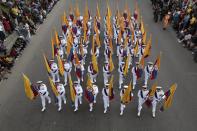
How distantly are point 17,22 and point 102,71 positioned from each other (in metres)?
10.2

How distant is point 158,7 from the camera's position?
3219cm

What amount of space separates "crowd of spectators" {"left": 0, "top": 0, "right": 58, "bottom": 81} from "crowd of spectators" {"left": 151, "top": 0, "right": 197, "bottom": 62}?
35.5 ft

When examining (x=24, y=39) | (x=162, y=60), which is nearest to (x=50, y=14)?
(x=24, y=39)

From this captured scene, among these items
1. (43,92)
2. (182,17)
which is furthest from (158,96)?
(182,17)

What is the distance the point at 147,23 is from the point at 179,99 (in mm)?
13191

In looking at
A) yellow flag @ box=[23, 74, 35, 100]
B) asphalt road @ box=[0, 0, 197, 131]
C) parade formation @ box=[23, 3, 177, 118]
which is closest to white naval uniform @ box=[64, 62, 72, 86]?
parade formation @ box=[23, 3, 177, 118]

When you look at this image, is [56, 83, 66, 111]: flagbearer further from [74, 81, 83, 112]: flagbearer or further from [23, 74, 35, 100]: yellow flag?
[23, 74, 35, 100]: yellow flag

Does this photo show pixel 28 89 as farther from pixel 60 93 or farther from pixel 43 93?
pixel 60 93

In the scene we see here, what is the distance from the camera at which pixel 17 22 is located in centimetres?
2952

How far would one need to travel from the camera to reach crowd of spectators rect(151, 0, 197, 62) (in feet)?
85.0

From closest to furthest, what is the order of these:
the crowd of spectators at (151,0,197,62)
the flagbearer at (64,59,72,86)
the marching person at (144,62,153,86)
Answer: the marching person at (144,62,153,86) → the flagbearer at (64,59,72,86) → the crowd of spectators at (151,0,197,62)

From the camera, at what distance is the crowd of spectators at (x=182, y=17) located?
25922 millimetres

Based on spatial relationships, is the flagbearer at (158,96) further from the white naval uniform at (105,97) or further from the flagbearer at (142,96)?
the white naval uniform at (105,97)

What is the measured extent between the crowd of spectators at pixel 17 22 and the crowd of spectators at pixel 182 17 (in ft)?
35.5
